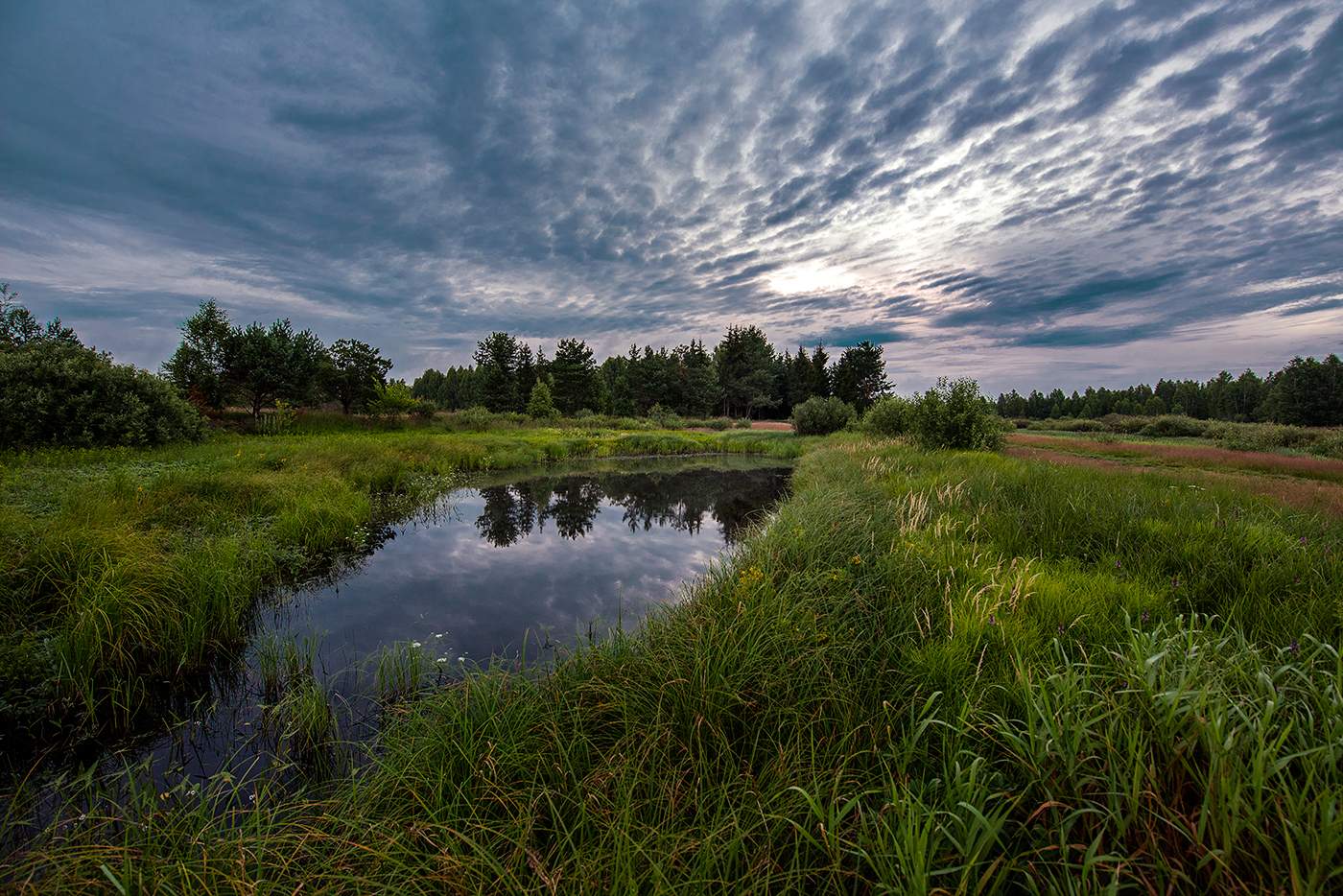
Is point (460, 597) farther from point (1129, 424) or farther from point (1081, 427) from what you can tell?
point (1081, 427)

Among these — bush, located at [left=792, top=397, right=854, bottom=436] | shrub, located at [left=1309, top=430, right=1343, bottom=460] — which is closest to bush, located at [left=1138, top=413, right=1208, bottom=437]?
shrub, located at [left=1309, top=430, right=1343, bottom=460]

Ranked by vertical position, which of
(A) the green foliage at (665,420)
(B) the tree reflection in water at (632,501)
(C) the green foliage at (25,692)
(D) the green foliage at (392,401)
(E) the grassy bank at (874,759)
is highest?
(D) the green foliage at (392,401)

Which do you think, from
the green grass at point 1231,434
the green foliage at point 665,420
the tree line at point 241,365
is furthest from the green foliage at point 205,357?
the green grass at point 1231,434

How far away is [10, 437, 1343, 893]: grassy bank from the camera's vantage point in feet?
5.87

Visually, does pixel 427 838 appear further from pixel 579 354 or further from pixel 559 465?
pixel 579 354

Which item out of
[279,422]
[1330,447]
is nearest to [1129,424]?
[1330,447]

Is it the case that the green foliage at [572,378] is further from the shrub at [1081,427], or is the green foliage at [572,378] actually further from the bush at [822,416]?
the shrub at [1081,427]

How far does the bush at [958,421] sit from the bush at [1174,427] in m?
37.2

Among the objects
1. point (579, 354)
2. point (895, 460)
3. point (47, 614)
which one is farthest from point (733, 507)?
point (579, 354)

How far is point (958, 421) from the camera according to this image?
1862 cm

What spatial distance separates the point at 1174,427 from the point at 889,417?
1369 inches

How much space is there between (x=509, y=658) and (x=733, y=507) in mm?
12221

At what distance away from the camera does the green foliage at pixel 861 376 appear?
220 feet

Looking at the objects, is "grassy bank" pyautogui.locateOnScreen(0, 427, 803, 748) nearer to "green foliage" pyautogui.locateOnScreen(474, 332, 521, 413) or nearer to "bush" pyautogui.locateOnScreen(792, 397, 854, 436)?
"bush" pyautogui.locateOnScreen(792, 397, 854, 436)
